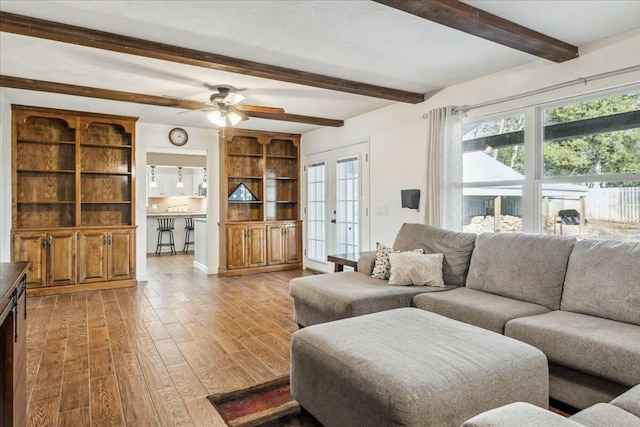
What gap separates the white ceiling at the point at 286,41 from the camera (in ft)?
8.21

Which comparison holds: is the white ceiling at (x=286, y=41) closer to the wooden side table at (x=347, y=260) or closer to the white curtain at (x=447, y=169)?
the white curtain at (x=447, y=169)

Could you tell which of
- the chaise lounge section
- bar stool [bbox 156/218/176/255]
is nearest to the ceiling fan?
the chaise lounge section

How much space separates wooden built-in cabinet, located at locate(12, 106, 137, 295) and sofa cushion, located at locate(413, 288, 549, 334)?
4.44 m

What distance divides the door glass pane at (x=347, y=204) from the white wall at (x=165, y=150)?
206 centimetres

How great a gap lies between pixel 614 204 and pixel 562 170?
49cm

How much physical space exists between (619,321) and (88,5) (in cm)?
377

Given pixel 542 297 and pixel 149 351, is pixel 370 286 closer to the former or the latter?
pixel 542 297

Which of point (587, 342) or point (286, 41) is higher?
point (286, 41)

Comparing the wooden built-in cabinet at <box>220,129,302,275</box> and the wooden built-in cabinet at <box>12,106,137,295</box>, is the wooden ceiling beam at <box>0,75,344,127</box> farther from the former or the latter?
the wooden built-in cabinet at <box>220,129,302,275</box>

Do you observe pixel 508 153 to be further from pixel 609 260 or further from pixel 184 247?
pixel 184 247

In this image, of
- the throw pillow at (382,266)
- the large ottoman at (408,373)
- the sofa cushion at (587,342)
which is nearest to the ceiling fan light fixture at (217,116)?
the throw pillow at (382,266)

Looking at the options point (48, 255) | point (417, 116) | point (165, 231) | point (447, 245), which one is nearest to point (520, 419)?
point (447, 245)

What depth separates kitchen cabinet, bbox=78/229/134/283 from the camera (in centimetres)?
530

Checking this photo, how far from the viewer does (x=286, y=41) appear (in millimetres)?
3037
